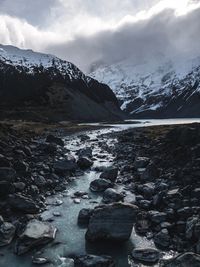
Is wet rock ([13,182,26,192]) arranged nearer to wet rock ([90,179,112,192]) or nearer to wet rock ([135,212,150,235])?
wet rock ([90,179,112,192])

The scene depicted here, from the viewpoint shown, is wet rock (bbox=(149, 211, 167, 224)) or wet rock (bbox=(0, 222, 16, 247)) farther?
wet rock (bbox=(149, 211, 167, 224))

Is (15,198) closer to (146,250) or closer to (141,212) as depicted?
(141,212)

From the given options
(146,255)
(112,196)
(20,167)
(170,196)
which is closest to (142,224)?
(170,196)

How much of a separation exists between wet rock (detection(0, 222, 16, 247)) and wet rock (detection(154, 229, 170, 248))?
7449mm

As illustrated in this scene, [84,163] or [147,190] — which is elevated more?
[84,163]

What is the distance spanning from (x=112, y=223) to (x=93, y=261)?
302 cm

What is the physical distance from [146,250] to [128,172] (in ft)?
64.3

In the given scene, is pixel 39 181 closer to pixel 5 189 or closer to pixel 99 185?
pixel 99 185

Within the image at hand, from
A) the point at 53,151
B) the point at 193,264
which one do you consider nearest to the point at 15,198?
the point at 193,264

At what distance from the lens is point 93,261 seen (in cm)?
1684

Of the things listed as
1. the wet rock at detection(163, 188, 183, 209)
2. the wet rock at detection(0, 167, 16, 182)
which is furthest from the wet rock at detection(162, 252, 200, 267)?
the wet rock at detection(0, 167, 16, 182)

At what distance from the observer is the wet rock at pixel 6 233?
19.2 m

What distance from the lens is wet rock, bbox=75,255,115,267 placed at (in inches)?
657

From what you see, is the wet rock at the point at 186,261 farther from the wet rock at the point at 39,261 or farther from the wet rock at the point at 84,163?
the wet rock at the point at 84,163
